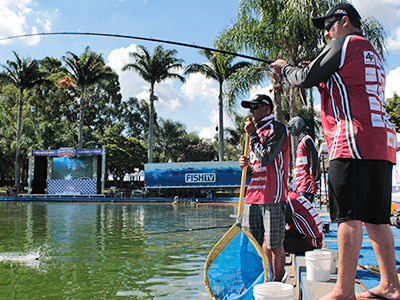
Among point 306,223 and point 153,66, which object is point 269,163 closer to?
point 306,223

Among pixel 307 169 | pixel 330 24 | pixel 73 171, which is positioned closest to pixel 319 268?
pixel 330 24

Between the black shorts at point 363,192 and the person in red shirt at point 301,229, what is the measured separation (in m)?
1.80

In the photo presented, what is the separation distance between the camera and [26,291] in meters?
3.72

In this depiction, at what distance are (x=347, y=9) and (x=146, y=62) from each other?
103 feet

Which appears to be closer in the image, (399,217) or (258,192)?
(258,192)

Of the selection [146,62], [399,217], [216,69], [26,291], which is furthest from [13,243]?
[146,62]

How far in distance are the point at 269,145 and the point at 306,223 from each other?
1167 millimetres

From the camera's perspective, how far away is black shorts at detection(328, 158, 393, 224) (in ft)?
6.53

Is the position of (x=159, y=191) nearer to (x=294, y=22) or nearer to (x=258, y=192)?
(x=294, y=22)

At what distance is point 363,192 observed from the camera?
6.53ft

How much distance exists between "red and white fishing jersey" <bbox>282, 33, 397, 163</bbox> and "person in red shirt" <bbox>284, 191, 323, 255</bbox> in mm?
1805

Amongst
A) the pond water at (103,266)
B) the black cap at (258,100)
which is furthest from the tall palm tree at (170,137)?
the black cap at (258,100)

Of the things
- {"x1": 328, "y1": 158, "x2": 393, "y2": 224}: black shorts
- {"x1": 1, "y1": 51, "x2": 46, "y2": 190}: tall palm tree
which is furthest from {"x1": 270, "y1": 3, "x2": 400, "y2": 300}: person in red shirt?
{"x1": 1, "y1": 51, "x2": 46, "y2": 190}: tall palm tree

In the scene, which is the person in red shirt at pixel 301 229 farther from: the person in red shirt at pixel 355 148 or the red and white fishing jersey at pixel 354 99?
the red and white fishing jersey at pixel 354 99
